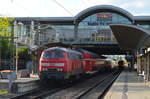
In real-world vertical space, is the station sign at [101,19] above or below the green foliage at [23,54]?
above

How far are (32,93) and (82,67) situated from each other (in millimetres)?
13631

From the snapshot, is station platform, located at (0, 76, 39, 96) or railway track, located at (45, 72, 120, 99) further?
station platform, located at (0, 76, 39, 96)

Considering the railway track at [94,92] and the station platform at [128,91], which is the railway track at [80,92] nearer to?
the railway track at [94,92]

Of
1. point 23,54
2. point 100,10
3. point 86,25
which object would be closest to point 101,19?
point 100,10

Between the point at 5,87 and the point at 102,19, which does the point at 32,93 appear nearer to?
the point at 5,87

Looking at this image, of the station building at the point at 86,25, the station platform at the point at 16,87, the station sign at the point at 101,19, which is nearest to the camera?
the station platform at the point at 16,87

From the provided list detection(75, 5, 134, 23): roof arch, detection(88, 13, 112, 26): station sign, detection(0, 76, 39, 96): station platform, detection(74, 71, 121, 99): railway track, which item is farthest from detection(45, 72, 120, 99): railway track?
detection(88, 13, 112, 26): station sign

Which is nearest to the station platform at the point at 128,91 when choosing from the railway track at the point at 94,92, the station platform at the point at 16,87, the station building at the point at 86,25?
the railway track at the point at 94,92

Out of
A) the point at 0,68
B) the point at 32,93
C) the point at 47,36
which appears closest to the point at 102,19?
the point at 47,36

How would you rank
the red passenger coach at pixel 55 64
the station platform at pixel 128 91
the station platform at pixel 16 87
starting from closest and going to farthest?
the station platform at pixel 128 91, the station platform at pixel 16 87, the red passenger coach at pixel 55 64

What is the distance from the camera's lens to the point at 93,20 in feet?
243

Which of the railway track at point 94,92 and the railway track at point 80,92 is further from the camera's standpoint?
the railway track at point 94,92

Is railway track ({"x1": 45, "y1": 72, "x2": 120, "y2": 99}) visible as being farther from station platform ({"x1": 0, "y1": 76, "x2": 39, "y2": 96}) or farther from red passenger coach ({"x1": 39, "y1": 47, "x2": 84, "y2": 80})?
station platform ({"x1": 0, "y1": 76, "x2": 39, "y2": 96})

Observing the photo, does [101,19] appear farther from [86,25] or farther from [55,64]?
[55,64]
